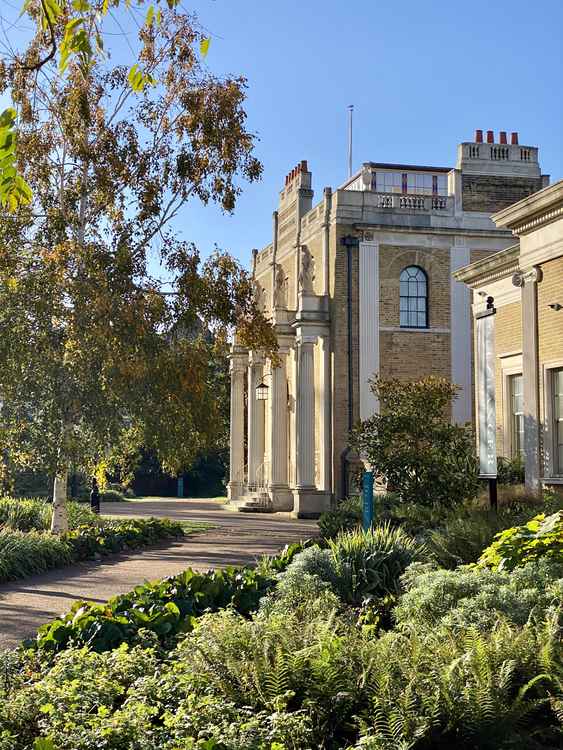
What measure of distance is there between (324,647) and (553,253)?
12.6 metres

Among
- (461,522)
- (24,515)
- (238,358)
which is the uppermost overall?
(238,358)

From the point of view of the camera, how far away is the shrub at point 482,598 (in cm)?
646

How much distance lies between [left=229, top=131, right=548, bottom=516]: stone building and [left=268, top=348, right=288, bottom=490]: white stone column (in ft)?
0.26

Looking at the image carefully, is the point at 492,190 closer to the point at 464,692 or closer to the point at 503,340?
the point at 503,340

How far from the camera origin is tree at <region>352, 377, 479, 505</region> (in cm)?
1748

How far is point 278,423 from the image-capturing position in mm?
33219

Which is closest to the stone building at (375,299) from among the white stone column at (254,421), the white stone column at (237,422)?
the white stone column at (254,421)

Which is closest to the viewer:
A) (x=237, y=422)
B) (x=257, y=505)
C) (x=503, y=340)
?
(x=503, y=340)

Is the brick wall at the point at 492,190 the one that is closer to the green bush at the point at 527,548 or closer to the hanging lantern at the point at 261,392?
the hanging lantern at the point at 261,392

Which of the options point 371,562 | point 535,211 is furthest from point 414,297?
point 371,562

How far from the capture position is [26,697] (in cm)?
→ 537

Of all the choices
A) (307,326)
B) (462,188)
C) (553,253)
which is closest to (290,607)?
(553,253)

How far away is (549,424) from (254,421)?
2005cm

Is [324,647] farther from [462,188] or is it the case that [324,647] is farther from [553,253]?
[462,188]
